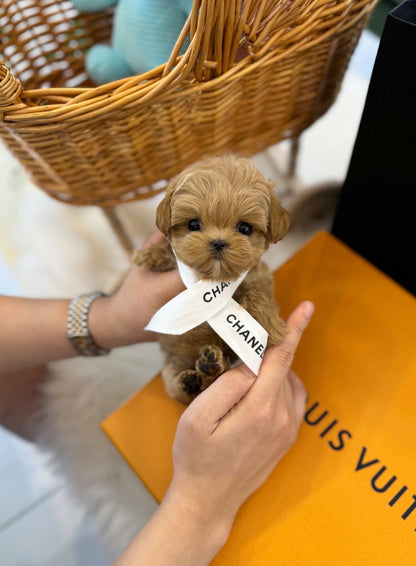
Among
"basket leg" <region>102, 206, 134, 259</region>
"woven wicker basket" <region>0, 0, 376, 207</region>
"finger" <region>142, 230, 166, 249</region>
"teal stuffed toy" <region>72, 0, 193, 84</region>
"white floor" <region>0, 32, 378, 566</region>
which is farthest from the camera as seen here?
"basket leg" <region>102, 206, 134, 259</region>

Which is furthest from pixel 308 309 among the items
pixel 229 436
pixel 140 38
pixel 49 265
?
pixel 49 265

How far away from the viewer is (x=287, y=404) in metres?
0.68

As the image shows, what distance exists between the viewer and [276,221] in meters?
0.56

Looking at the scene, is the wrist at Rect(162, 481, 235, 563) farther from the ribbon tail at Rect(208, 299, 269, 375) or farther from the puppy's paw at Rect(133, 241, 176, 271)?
the puppy's paw at Rect(133, 241, 176, 271)

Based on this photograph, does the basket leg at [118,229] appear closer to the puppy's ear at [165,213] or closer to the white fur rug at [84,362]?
the white fur rug at [84,362]

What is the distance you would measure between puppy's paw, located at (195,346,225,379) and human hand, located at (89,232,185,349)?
0.10m

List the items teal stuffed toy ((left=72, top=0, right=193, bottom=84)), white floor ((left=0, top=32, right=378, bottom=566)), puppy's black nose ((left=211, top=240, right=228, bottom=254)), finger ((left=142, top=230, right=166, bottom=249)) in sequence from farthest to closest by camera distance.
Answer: white floor ((left=0, top=32, right=378, bottom=566))
teal stuffed toy ((left=72, top=0, right=193, bottom=84))
finger ((left=142, top=230, right=166, bottom=249))
puppy's black nose ((left=211, top=240, right=228, bottom=254))

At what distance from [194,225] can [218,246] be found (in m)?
0.05

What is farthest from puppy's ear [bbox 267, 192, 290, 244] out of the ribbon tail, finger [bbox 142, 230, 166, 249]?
finger [bbox 142, 230, 166, 249]

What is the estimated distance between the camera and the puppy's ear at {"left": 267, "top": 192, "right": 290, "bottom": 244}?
554mm

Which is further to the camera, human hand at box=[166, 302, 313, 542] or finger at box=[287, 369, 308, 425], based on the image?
finger at box=[287, 369, 308, 425]

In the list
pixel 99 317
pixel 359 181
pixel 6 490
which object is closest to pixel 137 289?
pixel 99 317

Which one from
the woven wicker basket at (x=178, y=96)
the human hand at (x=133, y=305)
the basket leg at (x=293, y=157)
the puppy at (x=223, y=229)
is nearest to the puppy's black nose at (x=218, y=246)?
the puppy at (x=223, y=229)

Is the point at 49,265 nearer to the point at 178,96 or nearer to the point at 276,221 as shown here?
the point at 178,96
